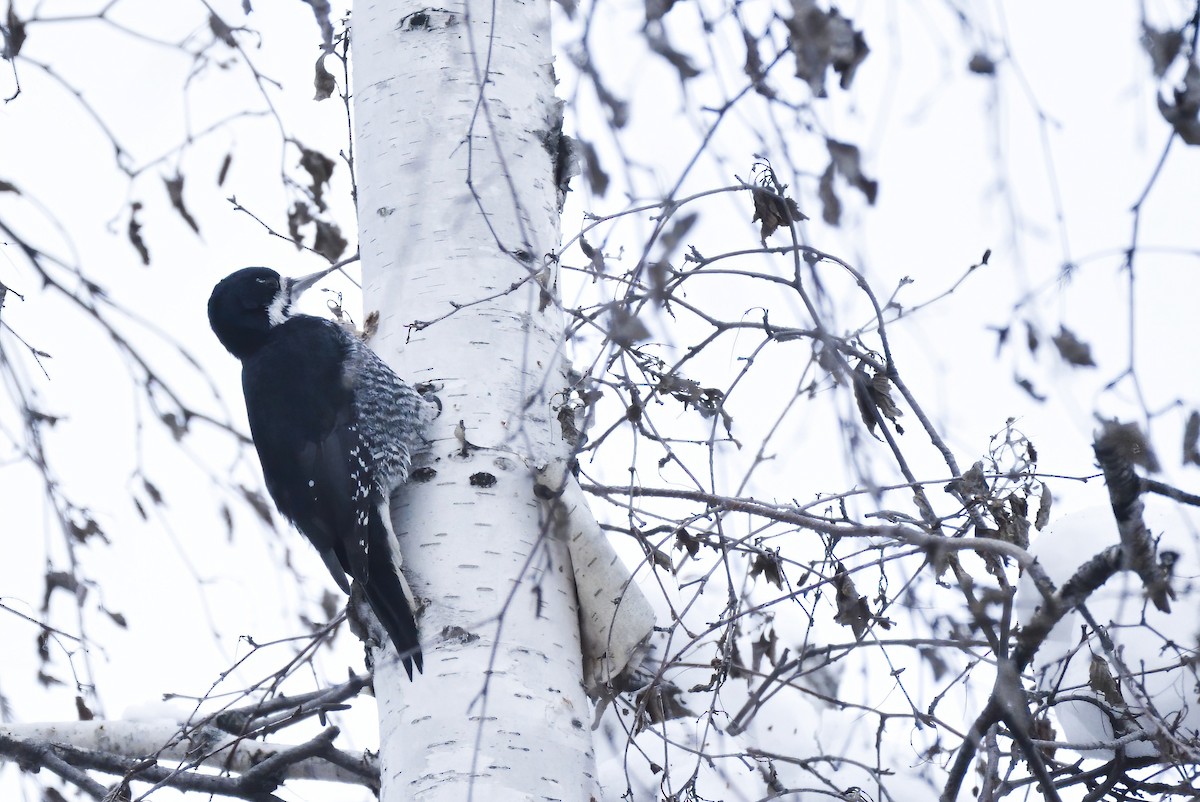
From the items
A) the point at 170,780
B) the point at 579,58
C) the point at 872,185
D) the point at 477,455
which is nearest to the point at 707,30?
the point at 579,58

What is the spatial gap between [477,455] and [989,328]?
105 cm

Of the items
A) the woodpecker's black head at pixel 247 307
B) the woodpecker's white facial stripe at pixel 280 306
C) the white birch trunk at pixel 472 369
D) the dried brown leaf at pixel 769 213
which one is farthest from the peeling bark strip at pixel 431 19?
the woodpecker's white facial stripe at pixel 280 306

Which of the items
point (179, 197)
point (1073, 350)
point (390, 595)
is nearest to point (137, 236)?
point (179, 197)

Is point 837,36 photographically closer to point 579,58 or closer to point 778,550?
point 579,58

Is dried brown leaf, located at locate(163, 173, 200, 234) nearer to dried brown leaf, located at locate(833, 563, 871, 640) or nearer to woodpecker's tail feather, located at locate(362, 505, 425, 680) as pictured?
woodpecker's tail feather, located at locate(362, 505, 425, 680)

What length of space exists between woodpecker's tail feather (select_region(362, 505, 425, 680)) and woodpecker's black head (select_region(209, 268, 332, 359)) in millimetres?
1432

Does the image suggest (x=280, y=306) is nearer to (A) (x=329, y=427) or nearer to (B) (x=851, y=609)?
(A) (x=329, y=427)

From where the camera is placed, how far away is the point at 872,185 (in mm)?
1603

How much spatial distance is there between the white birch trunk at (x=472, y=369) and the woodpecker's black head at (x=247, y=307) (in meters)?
1.25

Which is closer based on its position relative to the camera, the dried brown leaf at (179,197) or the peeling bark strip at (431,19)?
the dried brown leaf at (179,197)

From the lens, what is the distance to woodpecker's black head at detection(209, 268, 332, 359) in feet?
13.1

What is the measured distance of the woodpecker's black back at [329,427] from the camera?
258 cm

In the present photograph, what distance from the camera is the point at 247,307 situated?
159 inches

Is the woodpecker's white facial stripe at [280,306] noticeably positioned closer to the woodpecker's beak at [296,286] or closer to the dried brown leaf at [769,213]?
the woodpecker's beak at [296,286]
